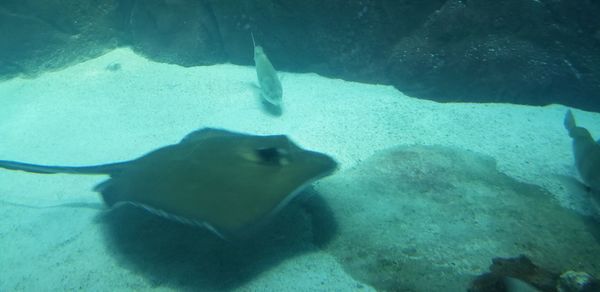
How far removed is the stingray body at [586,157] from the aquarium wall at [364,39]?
168cm

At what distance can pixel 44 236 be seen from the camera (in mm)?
3199

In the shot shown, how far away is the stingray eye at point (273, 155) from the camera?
2652 millimetres

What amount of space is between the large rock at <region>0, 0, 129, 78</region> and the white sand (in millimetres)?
399

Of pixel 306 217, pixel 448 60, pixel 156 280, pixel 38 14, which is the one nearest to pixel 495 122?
pixel 448 60

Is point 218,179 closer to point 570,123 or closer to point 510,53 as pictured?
point 570,123

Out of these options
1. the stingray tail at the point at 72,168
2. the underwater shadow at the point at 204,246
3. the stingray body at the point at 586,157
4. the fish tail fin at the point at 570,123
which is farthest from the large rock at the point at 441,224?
the stingray tail at the point at 72,168

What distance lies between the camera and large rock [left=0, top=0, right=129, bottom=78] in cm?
700

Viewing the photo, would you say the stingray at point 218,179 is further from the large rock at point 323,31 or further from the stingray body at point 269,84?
the large rock at point 323,31


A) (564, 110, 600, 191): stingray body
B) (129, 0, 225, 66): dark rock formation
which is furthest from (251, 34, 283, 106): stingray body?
(564, 110, 600, 191): stingray body

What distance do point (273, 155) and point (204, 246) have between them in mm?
942

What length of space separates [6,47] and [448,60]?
332 inches

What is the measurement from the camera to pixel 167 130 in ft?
16.9

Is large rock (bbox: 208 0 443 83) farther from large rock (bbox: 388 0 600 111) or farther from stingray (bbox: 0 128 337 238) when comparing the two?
stingray (bbox: 0 128 337 238)

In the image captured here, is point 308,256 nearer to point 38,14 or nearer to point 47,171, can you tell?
point 47,171
